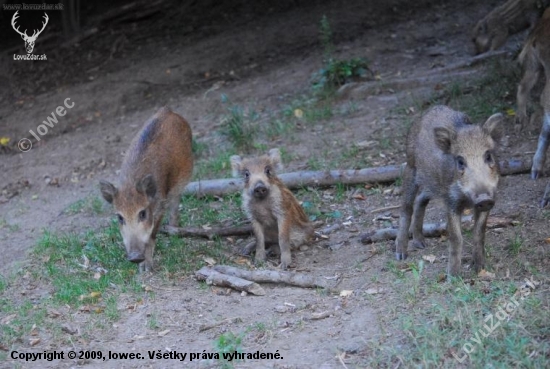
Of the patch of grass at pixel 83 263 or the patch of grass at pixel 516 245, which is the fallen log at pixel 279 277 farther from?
the patch of grass at pixel 516 245

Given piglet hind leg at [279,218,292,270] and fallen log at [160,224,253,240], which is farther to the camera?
fallen log at [160,224,253,240]

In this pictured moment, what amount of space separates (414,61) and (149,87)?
3.96 metres

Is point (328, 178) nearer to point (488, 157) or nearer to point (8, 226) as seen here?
point (488, 157)

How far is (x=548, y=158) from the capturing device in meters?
8.80

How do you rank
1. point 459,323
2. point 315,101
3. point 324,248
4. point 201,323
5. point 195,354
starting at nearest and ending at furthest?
point 459,323 < point 195,354 < point 201,323 < point 324,248 < point 315,101

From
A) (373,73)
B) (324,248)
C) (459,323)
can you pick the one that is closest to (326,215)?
(324,248)

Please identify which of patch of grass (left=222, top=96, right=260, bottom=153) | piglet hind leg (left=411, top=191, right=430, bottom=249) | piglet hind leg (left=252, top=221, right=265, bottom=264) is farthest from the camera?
patch of grass (left=222, top=96, right=260, bottom=153)

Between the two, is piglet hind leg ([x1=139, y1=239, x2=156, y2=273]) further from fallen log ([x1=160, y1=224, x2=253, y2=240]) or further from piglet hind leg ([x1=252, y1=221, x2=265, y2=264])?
piglet hind leg ([x1=252, y1=221, x2=265, y2=264])

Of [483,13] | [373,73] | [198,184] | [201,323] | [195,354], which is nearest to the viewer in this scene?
[195,354]

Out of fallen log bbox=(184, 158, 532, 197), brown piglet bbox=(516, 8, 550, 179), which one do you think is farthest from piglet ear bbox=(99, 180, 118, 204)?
brown piglet bbox=(516, 8, 550, 179)

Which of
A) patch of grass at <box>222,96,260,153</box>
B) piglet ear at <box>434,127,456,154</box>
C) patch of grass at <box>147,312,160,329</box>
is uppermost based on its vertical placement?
piglet ear at <box>434,127,456,154</box>

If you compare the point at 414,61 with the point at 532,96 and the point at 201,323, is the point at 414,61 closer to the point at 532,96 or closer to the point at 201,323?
the point at 532,96

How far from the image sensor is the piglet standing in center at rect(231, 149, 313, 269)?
297 inches

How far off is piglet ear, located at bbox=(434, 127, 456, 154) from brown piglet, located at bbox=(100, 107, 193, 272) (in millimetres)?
2599
